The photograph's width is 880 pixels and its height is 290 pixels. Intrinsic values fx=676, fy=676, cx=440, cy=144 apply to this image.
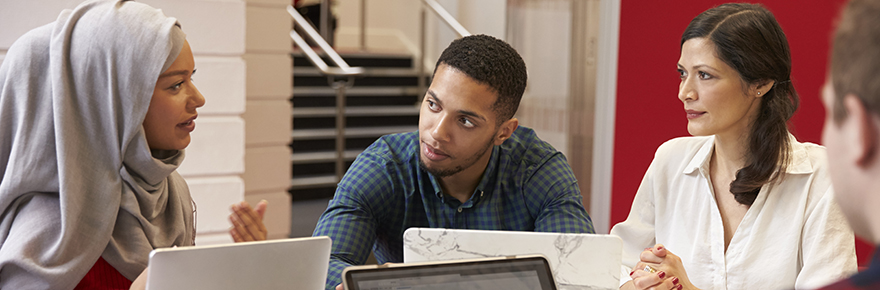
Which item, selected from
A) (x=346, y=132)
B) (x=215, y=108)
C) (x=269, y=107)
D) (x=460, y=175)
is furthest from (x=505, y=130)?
(x=346, y=132)

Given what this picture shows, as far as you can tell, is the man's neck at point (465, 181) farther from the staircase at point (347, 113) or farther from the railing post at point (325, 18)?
the railing post at point (325, 18)

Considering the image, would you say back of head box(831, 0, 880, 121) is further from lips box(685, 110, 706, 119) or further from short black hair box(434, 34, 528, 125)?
lips box(685, 110, 706, 119)

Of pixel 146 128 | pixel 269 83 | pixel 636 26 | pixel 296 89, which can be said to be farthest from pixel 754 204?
pixel 296 89

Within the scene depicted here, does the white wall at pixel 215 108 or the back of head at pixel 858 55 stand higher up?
the back of head at pixel 858 55

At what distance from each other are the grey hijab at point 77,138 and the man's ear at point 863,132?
1207 millimetres

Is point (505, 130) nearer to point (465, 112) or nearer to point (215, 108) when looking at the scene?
point (465, 112)

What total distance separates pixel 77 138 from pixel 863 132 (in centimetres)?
131

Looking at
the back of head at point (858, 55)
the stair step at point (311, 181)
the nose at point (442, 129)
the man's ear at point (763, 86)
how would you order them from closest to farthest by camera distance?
the back of head at point (858, 55) < the nose at point (442, 129) < the man's ear at point (763, 86) < the stair step at point (311, 181)

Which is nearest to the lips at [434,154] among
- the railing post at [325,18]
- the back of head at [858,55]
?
the back of head at [858,55]

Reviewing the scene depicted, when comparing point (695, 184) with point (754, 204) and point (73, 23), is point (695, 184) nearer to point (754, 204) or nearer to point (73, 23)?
point (754, 204)

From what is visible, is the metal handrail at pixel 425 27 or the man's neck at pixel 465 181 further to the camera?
the metal handrail at pixel 425 27

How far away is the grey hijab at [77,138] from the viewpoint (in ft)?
4.17

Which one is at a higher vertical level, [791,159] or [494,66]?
[494,66]

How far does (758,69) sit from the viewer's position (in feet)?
5.08
